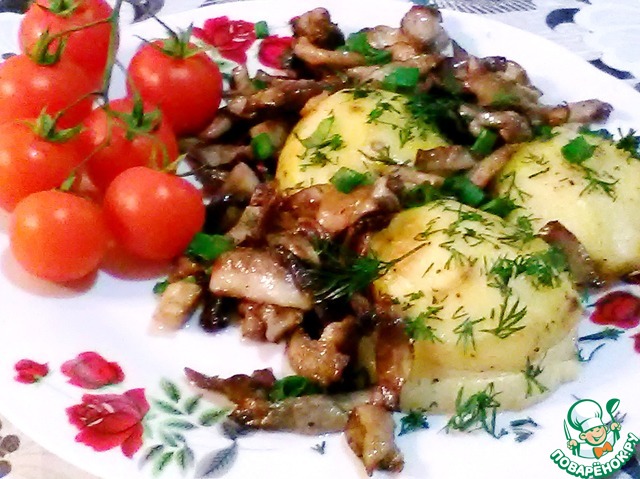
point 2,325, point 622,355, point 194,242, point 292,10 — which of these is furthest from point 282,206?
point 292,10

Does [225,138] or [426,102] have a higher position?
[426,102]

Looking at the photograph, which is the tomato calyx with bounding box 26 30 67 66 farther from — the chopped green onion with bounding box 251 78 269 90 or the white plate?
the chopped green onion with bounding box 251 78 269 90

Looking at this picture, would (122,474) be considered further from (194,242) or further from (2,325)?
(194,242)

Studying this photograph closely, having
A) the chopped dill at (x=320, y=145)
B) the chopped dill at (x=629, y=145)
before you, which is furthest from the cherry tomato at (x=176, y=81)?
the chopped dill at (x=629, y=145)

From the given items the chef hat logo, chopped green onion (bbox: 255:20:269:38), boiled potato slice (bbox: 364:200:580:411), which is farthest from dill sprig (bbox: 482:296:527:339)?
chopped green onion (bbox: 255:20:269:38)

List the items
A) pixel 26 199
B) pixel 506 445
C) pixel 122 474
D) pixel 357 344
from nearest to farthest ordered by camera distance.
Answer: pixel 122 474, pixel 506 445, pixel 357 344, pixel 26 199

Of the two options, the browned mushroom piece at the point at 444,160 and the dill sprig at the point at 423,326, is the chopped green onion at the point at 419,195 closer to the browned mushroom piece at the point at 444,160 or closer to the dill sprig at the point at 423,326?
the browned mushroom piece at the point at 444,160

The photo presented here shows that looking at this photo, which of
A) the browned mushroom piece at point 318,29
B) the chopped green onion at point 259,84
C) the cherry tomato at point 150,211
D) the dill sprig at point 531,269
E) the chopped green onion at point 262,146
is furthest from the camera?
the browned mushroom piece at point 318,29
